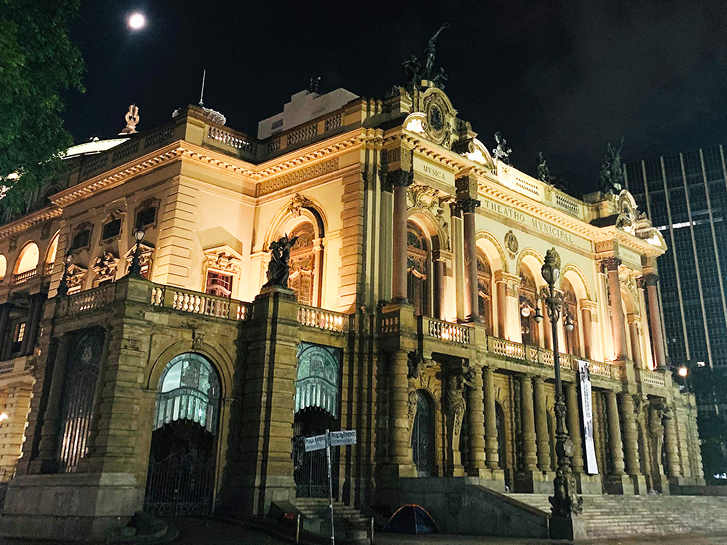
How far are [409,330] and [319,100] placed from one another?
19.7 metres

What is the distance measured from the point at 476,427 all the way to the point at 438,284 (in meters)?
6.53

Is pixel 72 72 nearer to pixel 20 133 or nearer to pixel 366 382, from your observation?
pixel 20 133

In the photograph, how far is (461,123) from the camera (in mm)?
33906

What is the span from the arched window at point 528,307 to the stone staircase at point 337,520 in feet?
54.4

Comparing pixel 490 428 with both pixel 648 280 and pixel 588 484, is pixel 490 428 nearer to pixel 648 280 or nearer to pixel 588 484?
pixel 588 484

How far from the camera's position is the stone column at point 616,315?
40.5 m

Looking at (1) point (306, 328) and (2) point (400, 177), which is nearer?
(1) point (306, 328)

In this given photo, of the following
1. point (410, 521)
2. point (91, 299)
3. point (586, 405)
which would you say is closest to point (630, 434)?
point (586, 405)

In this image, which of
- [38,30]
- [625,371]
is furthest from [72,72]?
[625,371]

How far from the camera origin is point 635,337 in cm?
4272

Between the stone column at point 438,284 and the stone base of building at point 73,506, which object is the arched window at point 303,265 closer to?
the stone column at point 438,284

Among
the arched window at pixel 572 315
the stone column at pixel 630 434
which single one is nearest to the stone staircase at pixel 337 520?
the stone column at pixel 630 434

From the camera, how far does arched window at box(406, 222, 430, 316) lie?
3172 centimetres

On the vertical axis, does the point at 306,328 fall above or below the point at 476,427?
above
